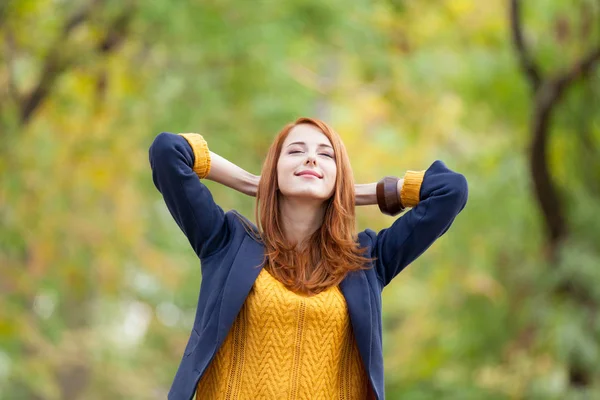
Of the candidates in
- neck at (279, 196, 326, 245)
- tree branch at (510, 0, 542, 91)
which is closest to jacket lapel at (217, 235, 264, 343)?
neck at (279, 196, 326, 245)

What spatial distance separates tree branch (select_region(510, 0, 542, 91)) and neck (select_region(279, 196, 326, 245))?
5317 mm

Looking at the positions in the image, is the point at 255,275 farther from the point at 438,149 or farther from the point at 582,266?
the point at 438,149

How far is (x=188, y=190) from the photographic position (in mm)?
2732

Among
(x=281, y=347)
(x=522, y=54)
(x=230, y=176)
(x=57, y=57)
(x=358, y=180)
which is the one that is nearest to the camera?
(x=281, y=347)

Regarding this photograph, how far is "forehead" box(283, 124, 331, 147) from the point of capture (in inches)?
115

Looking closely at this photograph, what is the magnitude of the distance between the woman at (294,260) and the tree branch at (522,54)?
206 inches

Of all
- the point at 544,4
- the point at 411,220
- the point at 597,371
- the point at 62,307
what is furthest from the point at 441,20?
the point at 411,220

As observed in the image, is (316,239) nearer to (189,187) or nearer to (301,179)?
(301,179)

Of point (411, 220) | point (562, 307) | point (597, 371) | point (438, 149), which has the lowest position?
point (411, 220)

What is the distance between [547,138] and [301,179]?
5.46 meters

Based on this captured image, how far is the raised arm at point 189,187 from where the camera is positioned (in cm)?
273

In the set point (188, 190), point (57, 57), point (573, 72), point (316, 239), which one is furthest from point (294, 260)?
point (573, 72)

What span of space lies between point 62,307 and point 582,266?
7002 millimetres

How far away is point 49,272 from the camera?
8.62 meters
